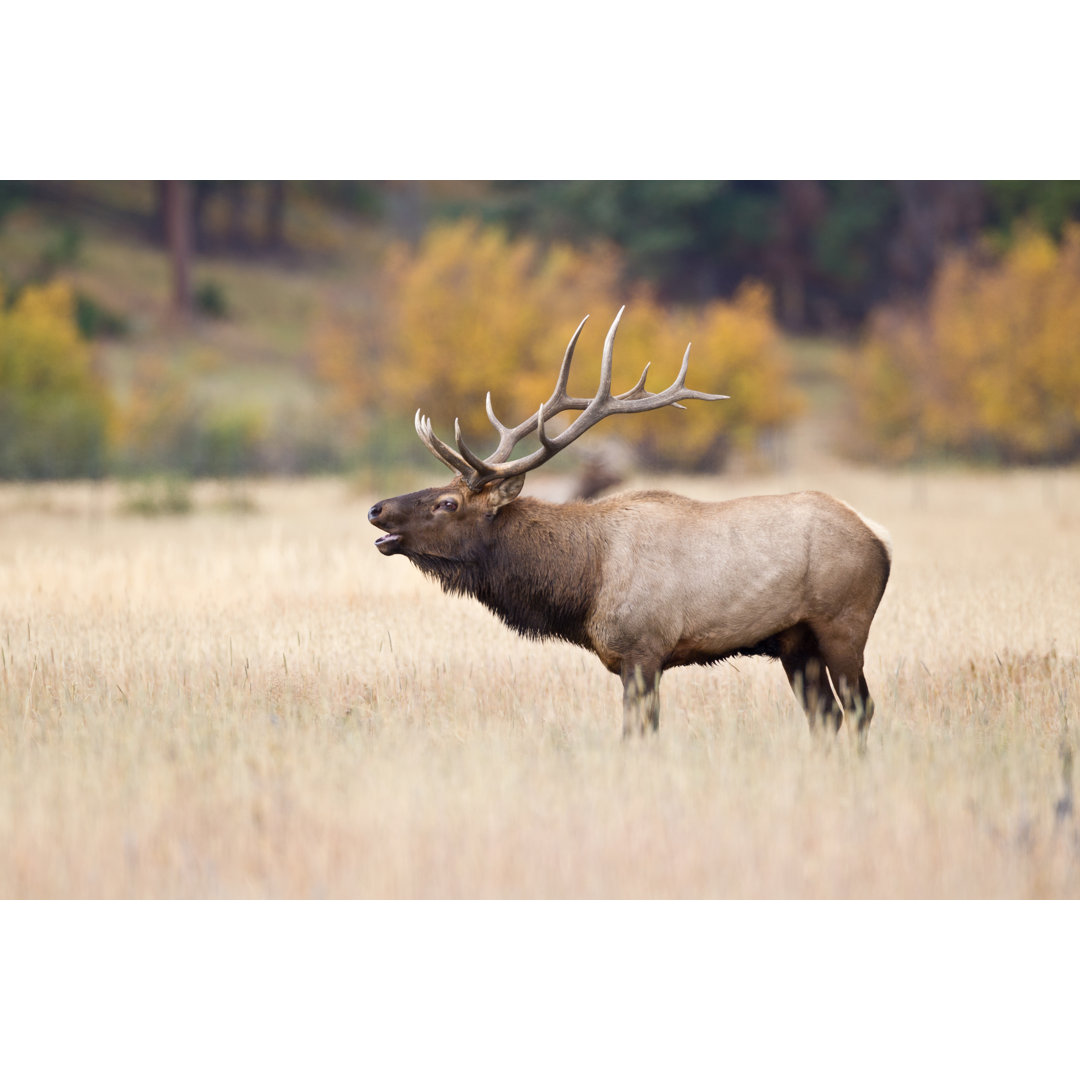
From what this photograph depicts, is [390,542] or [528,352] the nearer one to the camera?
[390,542]

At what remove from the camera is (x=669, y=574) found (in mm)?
6477

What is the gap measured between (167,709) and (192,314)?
4911 centimetres

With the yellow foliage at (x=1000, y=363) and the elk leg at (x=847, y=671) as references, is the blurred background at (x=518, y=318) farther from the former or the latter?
the elk leg at (x=847, y=671)

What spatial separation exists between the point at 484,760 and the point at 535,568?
4.18 ft

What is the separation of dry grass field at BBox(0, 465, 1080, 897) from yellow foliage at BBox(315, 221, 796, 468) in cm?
1782

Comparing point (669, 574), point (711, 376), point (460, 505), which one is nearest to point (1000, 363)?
point (711, 376)

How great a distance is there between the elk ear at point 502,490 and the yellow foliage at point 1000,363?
1926cm

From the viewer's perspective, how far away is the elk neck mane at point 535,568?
22.0ft

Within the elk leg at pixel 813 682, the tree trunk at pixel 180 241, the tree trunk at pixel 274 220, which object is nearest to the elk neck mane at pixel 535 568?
the elk leg at pixel 813 682

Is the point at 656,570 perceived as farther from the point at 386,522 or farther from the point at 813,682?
the point at 386,522

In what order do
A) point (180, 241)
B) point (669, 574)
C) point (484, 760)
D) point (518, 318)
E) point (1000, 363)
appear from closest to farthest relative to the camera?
point (484, 760) → point (669, 574) → point (1000, 363) → point (518, 318) → point (180, 241)

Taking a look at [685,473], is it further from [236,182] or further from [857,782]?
[236,182]

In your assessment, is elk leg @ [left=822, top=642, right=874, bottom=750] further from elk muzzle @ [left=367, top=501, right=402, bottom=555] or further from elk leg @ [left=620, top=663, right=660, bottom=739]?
elk muzzle @ [left=367, top=501, right=402, bottom=555]

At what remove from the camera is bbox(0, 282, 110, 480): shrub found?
23609 mm
